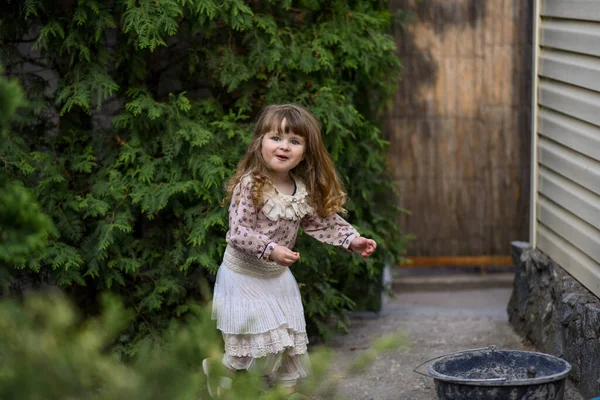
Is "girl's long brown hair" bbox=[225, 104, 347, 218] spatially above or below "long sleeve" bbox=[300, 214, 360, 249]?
above

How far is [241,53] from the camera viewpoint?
5469 millimetres

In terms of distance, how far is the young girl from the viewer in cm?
420

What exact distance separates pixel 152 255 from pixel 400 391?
154 cm

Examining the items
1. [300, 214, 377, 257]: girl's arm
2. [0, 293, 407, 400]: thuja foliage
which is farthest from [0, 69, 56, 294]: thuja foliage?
[300, 214, 377, 257]: girl's arm

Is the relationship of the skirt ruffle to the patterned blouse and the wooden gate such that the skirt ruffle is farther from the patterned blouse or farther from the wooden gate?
the wooden gate

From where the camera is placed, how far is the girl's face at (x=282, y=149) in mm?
4184

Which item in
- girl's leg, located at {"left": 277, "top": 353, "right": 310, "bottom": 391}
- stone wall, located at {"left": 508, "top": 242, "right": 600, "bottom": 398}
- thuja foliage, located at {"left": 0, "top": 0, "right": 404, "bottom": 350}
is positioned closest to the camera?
girl's leg, located at {"left": 277, "top": 353, "right": 310, "bottom": 391}

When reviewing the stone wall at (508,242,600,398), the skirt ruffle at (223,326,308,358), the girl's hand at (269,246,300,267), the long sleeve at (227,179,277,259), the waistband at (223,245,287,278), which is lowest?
the stone wall at (508,242,600,398)

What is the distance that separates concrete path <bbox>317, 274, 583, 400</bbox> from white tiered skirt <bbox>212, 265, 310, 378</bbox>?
0.51 meters

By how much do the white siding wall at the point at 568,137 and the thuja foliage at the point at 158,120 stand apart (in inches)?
37.7

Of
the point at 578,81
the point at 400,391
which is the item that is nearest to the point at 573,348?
the point at 400,391

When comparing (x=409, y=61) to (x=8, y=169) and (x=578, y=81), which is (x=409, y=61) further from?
(x=8, y=169)

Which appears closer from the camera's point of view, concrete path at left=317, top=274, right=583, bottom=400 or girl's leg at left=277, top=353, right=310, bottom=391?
girl's leg at left=277, top=353, right=310, bottom=391

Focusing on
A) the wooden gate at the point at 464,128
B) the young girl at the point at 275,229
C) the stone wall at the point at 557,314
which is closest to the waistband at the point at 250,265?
the young girl at the point at 275,229
